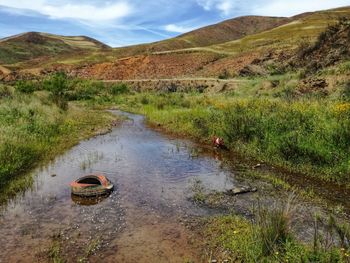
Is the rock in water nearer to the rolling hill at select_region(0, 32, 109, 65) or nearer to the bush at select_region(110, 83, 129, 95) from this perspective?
the bush at select_region(110, 83, 129, 95)

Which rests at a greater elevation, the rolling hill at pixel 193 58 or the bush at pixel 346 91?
the rolling hill at pixel 193 58

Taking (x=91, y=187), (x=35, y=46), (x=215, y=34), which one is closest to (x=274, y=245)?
(x=91, y=187)

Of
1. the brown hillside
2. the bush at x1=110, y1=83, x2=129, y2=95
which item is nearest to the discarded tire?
the bush at x1=110, y1=83, x2=129, y2=95

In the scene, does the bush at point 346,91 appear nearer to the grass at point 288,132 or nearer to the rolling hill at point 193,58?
the grass at point 288,132

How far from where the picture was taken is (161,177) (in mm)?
11703

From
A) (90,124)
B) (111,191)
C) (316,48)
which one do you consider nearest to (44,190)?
(111,191)

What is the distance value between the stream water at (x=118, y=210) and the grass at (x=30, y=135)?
55cm

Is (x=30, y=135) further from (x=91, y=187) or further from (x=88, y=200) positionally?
(x=88, y=200)

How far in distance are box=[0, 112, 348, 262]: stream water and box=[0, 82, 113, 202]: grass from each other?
546 mm

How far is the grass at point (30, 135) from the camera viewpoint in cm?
1082

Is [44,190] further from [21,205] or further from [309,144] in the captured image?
[309,144]

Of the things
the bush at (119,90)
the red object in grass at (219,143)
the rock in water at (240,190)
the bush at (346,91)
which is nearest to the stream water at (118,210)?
the rock in water at (240,190)

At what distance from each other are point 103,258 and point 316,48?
105 ft

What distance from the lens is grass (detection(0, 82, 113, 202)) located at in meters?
10.8
